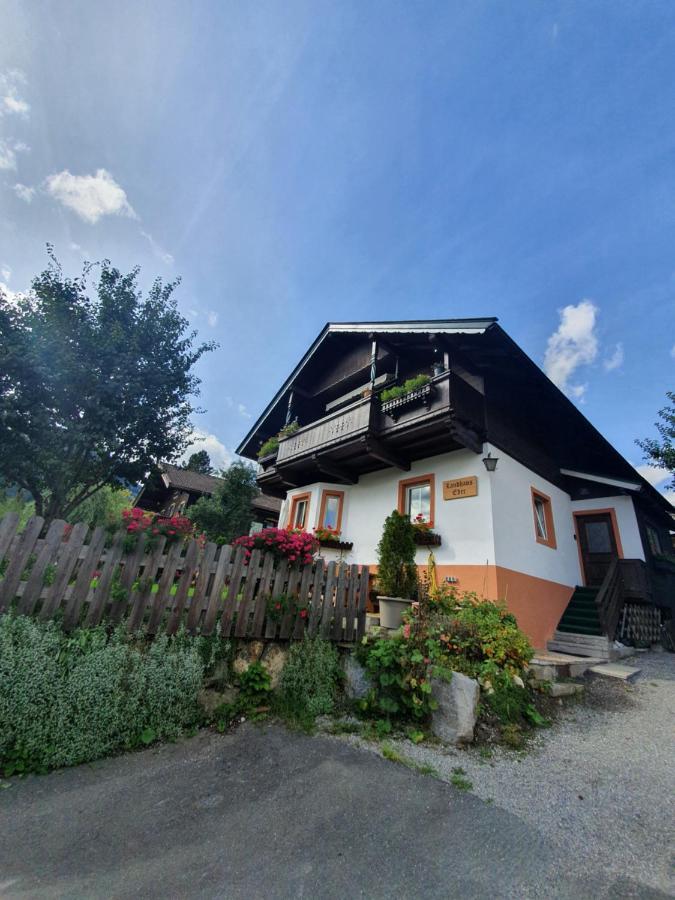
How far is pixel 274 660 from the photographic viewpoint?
4.91m

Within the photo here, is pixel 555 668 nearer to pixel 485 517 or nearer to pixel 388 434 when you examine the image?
pixel 485 517

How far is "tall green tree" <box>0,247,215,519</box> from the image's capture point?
7094mm

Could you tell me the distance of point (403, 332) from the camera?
9484 mm

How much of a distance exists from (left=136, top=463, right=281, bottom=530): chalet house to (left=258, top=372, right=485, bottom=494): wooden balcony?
35.8 feet

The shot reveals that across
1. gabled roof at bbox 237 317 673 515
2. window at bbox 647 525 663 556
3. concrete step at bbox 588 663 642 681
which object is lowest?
concrete step at bbox 588 663 642 681

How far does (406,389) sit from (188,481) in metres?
20.9

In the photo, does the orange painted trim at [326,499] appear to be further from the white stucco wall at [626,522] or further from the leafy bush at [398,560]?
the white stucco wall at [626,522]

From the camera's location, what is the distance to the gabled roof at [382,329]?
7.98 meters

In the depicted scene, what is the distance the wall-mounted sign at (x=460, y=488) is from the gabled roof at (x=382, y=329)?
3229 millimetres

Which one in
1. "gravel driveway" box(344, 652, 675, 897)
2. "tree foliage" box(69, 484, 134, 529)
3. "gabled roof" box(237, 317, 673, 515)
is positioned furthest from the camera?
"tree foliage" box(69, 484, 134, 529)

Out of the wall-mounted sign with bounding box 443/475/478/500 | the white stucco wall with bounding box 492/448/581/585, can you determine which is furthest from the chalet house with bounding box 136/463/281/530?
the white stucco wall with bounding box 492/448/581/585

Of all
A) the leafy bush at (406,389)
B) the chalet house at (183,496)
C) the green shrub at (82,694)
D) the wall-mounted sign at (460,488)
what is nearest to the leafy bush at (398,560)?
the wall-mounted sign at (460,488)

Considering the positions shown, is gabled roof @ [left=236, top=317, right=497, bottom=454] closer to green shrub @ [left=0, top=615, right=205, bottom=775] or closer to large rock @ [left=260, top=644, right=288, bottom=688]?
large rock @ [left=260, top=644, right=288, bottom=688]

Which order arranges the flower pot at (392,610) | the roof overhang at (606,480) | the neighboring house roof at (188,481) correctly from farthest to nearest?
the neighboring house roof at (188,481) → the roof overhang at (606,480) → the flower pot at (392,610)
